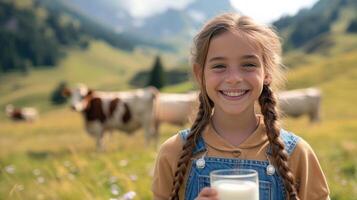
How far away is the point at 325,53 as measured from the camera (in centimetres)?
9912

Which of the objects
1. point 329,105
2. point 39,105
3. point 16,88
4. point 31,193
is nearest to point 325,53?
point 39,105

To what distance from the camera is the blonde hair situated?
2.36 m

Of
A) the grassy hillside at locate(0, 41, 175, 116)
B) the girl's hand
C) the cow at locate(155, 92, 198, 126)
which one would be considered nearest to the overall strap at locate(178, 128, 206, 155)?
the girl's hand

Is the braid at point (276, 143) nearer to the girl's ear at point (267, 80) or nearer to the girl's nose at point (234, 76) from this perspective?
the girl's ear at point (267, 80)

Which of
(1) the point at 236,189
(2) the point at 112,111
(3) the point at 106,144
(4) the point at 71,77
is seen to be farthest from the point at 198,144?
(4) the point at 71,77

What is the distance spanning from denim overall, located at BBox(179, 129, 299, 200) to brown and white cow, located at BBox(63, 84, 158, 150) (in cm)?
1311

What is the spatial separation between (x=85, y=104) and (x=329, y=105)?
19.9 meters

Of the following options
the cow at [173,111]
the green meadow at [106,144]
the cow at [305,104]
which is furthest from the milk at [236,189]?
the cow at [305,104]

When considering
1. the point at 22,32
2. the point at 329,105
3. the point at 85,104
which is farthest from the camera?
the point at 22,32

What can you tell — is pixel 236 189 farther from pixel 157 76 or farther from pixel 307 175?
pixel 157 76

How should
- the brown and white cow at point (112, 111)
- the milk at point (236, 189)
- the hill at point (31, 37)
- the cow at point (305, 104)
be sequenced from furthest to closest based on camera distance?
the hill at point (31, 37), the cow at point (305, 104), the brown and white cow at point (112, 111), the milk at point (236, 189)

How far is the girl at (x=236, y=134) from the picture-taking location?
93.4 inches

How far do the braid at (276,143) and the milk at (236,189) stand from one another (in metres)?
0.51

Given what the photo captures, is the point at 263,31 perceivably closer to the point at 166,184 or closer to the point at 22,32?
the point at 166,184
